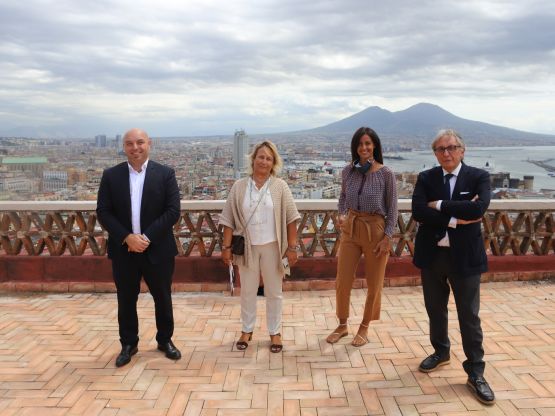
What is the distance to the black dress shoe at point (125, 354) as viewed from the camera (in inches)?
136

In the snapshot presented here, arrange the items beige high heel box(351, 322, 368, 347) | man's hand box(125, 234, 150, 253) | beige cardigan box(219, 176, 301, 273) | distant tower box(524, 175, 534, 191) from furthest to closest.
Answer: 1. distant tower box(524, 175, 534, 191)
2. beige high heel box(351, 322, 368, 347)
3. beige cardigan box(219, 176, 301, 273)
4. man's hand box(125, 234, 150, 253)

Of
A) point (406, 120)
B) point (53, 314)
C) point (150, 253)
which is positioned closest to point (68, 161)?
point (53, 314)

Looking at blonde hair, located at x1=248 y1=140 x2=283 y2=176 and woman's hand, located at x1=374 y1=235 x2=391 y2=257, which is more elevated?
blonde hair, located at x1=248 y1=140 x2=283 y2=176

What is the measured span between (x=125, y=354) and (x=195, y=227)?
1938 millimetres

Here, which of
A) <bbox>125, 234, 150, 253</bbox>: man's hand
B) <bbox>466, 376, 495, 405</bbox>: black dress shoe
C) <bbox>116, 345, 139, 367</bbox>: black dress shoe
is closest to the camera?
<bbox>466, 376, 495, 405</bbox>: black dress shoe

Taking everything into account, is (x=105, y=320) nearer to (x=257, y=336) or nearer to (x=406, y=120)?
Answer: (x=257, y=336)

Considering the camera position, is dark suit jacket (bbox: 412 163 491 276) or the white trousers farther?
the white trousers

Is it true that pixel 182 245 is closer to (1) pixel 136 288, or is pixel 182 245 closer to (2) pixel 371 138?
(1) pixel 136 288

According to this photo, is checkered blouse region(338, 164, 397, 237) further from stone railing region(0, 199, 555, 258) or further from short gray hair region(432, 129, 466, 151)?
stone railing region(0, 199, 555, 258)

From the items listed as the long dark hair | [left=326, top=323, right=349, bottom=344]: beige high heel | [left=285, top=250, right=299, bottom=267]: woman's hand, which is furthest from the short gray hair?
[left=326, top=323, right=349, bottom=344]: beige high heel

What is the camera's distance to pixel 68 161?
37.3 feet

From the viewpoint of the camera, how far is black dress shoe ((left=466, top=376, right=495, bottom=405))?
9.46 feet

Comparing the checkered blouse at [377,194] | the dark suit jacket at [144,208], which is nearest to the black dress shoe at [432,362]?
the checkered blouse at [377,194]

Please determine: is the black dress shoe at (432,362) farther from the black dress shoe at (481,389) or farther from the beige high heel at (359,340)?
the beige high heel at (359,340)
